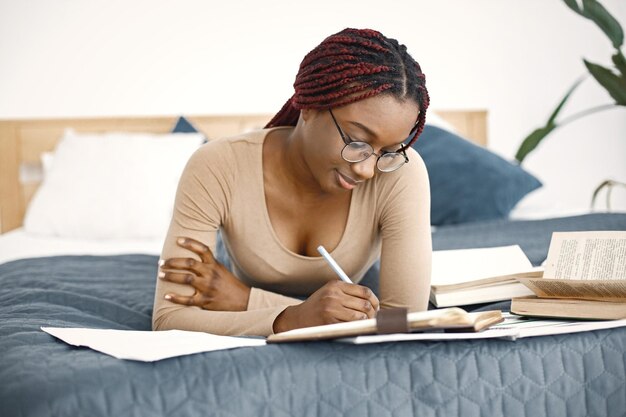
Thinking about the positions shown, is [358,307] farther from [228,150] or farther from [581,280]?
[228,150]

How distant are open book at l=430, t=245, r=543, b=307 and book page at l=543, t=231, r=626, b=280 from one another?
0.11m

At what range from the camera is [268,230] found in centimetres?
151

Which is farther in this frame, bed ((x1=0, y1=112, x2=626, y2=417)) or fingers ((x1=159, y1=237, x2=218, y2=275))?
fingers ((x1=159, y1=237, x2=218, y2=275))

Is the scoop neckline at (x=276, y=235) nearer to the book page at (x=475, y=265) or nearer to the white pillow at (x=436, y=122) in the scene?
the book page at (x=475, y=265)

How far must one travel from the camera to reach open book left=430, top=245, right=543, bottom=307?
148 centimetres

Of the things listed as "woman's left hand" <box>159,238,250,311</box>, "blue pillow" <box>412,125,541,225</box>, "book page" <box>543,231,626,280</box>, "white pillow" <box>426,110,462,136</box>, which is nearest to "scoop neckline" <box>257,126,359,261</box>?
"woman's left hand" <box>159,238,250,311</box>

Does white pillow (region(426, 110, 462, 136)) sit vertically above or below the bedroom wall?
below

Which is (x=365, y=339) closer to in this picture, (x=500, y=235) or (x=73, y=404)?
(x=73, y=404)

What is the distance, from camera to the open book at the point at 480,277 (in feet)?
4.84

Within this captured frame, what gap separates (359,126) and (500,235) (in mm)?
1164

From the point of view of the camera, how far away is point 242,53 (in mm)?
3412

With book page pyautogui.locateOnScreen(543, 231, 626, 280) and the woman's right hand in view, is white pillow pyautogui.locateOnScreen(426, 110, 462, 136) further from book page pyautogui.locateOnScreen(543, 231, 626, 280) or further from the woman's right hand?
the woman's right hand

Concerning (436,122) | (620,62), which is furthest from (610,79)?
(436,122)

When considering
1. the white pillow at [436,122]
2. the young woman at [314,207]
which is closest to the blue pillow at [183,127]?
the white pillow at [436,122]
